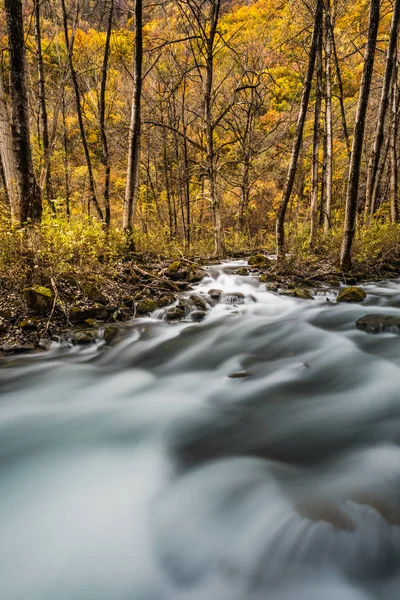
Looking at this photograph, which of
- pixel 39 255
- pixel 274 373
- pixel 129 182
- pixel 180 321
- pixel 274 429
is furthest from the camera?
pixel 129 182

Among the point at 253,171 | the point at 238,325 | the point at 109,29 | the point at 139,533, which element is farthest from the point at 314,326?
the point at 253,171

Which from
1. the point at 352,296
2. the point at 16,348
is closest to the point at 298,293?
the point at 352,296

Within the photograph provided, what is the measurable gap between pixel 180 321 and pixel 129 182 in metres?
4.12

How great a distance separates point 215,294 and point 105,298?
2230 mm

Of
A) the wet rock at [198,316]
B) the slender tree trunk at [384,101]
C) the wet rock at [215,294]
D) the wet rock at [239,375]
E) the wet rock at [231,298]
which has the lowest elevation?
the wet rock at [239,375]

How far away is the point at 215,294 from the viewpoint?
251 inches

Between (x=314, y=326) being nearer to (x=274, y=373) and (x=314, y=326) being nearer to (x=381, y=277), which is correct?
(x=274, y=373)

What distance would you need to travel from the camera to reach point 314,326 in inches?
211

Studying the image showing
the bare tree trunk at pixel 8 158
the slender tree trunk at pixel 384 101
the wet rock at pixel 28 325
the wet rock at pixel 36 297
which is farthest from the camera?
the slender tree trunk at pixel 384 101

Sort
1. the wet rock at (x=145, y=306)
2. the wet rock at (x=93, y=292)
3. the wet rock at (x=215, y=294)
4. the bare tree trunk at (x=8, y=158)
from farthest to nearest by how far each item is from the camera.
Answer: the wet rock at (x=215, y=294)
the wet rock at (x=145, y=306)
the wet rock at (x=93, y=292)
the bare tree trunk at (x=8, y=158)

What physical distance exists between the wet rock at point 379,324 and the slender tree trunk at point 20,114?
5274mm

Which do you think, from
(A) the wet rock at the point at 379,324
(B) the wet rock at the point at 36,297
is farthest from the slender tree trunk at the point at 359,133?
(B) the wet rock at the point at 36,297

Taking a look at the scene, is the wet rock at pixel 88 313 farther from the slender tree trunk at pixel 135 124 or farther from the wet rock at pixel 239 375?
the slender tree trunk at pixel 135 124

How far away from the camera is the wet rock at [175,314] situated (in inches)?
210
